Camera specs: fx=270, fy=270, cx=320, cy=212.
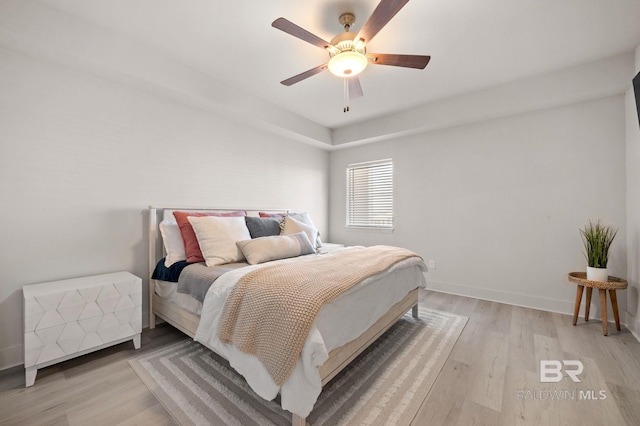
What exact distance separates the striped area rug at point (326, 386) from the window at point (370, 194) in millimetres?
2341

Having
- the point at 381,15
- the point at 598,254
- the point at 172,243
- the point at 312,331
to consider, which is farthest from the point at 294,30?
the point at 598,254

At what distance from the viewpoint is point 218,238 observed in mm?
2428

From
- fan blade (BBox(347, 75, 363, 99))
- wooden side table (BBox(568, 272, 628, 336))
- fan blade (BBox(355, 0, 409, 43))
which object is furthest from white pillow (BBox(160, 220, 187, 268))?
wooden side table (BBox(568, 272, 628, 336))

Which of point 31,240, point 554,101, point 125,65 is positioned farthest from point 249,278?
point 554,101

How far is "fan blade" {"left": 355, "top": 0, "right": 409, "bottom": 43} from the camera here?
1.53 metres

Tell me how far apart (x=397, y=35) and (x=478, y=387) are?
8.73 ft

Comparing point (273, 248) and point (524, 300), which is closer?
point (273, 248)

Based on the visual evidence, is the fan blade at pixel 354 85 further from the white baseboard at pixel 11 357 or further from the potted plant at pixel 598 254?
the white baseboard at pixel 11 357

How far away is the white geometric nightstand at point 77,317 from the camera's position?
1729 millimetres

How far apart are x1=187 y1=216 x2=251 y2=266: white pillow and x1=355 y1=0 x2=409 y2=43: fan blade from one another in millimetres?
1900

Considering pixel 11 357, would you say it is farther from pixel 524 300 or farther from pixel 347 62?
pixel 524 300

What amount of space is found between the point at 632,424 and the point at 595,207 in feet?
7.32

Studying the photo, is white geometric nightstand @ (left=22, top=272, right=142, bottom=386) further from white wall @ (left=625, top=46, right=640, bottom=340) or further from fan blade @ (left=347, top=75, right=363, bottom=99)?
white wall @ (left=625, top=46, right=640, bottom=340)

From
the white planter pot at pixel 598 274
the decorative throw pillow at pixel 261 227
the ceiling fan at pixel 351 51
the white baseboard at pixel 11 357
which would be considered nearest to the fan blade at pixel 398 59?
the ceiling fan at pixel 351 51
